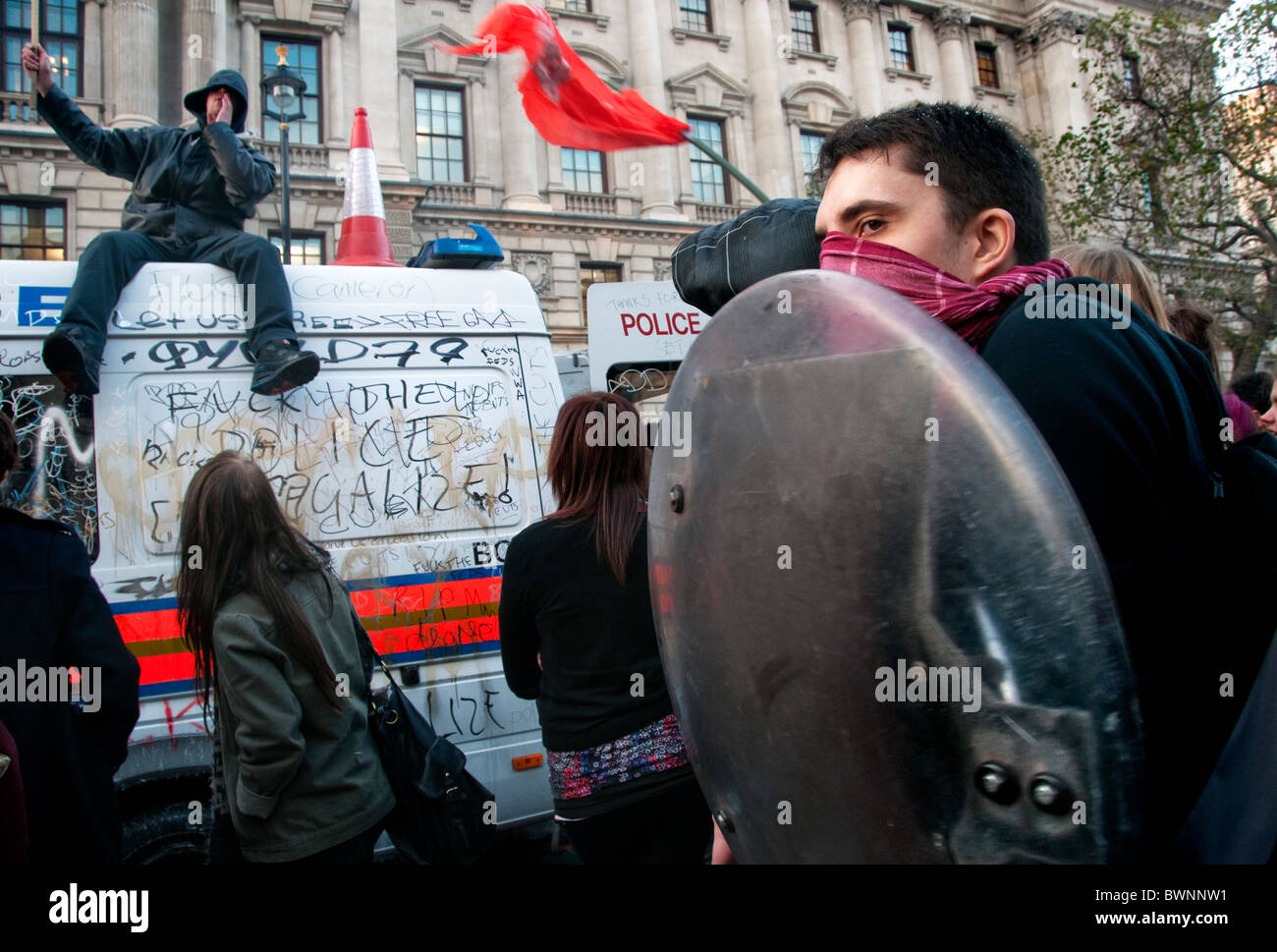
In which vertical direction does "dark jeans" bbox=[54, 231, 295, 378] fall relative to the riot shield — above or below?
above

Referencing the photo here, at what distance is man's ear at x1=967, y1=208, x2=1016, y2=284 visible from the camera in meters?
1.07

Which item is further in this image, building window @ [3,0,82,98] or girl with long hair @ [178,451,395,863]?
building window @ [3,0,82,98]

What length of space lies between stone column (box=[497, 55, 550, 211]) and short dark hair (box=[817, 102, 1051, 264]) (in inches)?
842

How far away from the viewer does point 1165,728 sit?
81 centimetres

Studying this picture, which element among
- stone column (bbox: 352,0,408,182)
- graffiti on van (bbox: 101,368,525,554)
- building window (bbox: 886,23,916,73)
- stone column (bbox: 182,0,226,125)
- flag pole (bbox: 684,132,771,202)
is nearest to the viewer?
graffiti on van (bbox: 101,368,525,554)

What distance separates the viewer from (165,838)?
3180 mm

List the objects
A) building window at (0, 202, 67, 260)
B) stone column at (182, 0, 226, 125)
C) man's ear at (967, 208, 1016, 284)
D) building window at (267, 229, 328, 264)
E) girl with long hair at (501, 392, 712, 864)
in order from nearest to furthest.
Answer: man's ear at (967, 208, 1016, 284) → girl with long hair at (501, 392, 712, 864) → building window at (0, 202, 67, 260) → stone column at (182, 0, 226, 125) → building window at (267, 229, 328, 264)

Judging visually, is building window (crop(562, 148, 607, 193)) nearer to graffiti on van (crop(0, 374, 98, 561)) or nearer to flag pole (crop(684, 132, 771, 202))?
flag pole (crop(684, 132, 771, 202))

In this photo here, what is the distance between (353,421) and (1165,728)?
3.32 m

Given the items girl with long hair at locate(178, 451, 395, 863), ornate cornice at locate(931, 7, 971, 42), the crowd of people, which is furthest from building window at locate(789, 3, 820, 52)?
girl with long hair at locate(178, 451, 395, 863)

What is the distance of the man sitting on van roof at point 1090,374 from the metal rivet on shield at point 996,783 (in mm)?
180

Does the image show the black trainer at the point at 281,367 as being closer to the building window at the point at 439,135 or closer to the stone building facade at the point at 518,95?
the stone building facade at the point at 518,95
